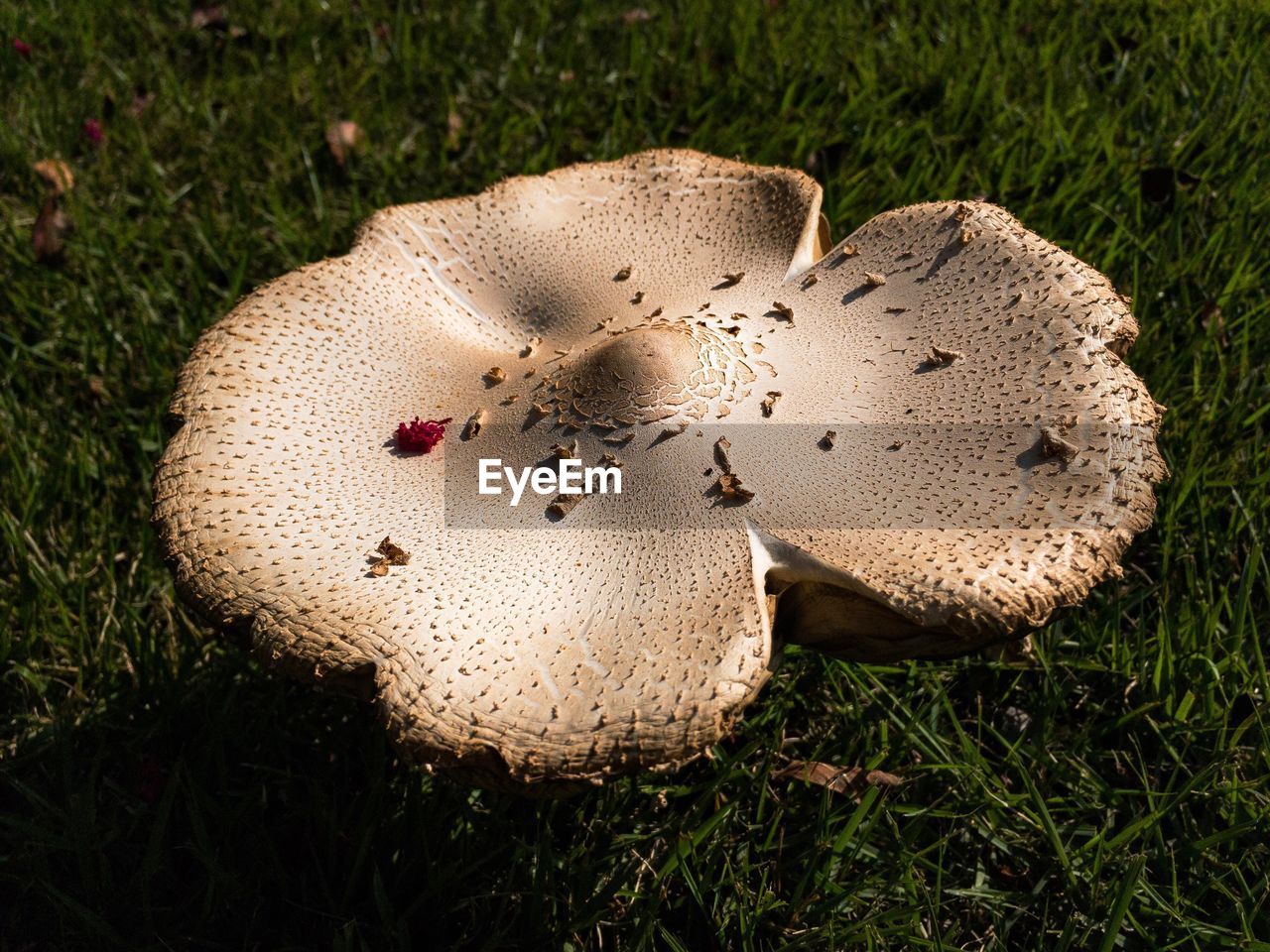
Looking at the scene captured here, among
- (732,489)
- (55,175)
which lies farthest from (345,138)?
(732,489)

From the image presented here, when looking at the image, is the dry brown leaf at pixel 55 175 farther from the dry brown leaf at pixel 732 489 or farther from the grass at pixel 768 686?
the dry brown leaf at pixel 732 489

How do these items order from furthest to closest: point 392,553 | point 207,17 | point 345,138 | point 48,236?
point 207,17 < point 345,138 < point 48,236 < point 392,553

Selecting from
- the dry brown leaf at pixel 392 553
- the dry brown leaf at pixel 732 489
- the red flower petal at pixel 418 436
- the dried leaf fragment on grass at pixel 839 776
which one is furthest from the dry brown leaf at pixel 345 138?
the dried leaf fragment on grass at pixel 839 776

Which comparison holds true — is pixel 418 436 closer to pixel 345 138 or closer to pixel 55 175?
pixel 345 138

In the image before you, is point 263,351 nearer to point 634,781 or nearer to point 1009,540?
point 634,781

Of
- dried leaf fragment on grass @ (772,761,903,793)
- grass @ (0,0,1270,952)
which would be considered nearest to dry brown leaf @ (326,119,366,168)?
grass @ (0,0,1270,952)
